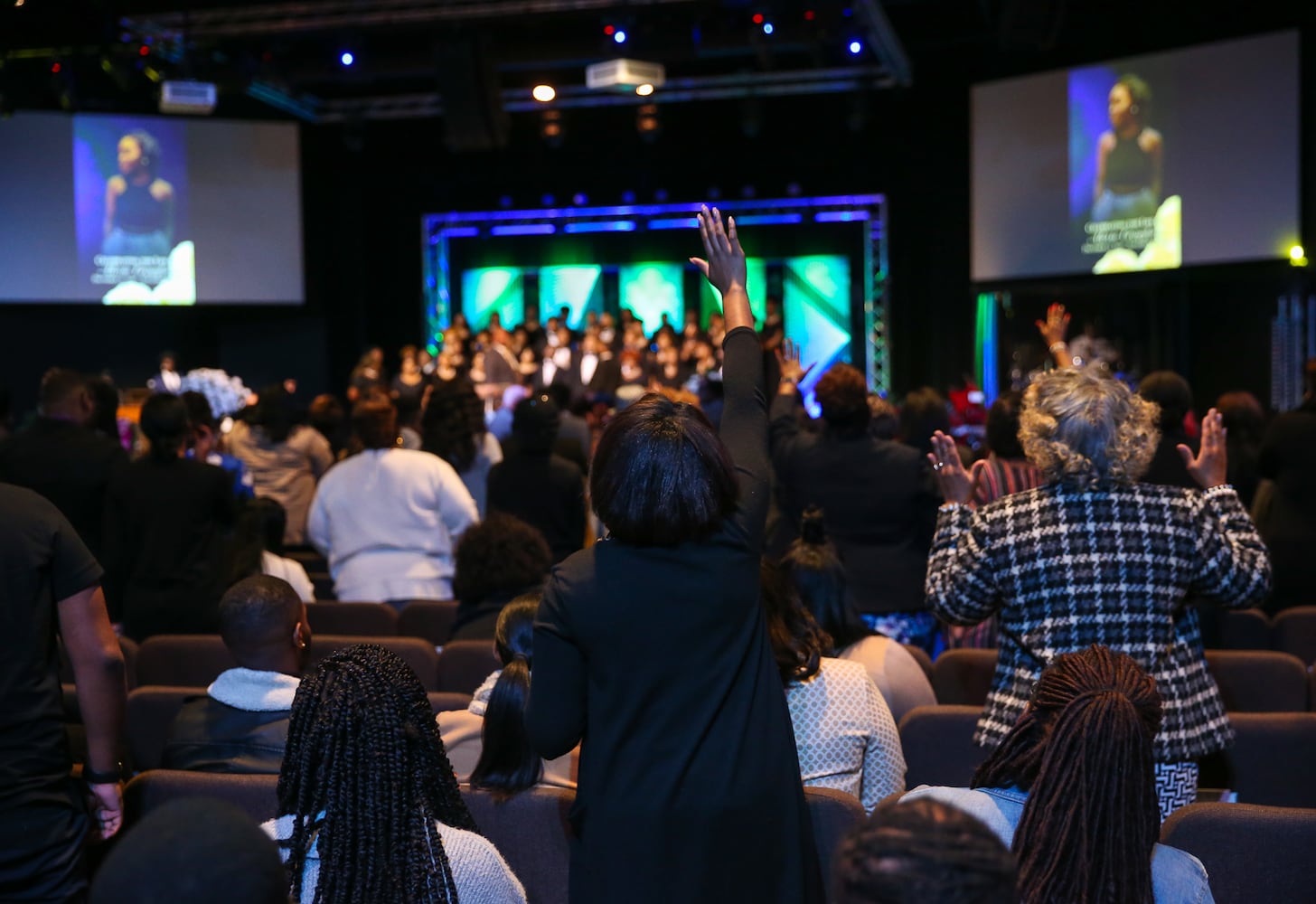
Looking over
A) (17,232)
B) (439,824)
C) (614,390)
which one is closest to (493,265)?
(614,390)

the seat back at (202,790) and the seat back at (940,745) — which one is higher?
the seat back at (202,790)

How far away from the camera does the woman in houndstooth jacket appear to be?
8.30ft

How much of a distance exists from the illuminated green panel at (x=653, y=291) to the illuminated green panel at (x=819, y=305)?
146cm

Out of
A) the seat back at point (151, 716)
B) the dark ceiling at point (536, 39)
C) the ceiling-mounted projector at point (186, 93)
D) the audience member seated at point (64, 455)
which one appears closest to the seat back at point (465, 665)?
the seat back at point (151, 716)

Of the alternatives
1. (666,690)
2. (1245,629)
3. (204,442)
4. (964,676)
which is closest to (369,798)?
(666,690)

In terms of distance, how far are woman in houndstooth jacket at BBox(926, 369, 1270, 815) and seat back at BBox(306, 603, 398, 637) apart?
96.4 inches

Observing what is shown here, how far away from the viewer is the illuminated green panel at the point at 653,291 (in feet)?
57.2

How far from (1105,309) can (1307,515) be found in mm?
7587

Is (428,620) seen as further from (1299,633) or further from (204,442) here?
(1299,633)

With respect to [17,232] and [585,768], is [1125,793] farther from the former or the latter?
[17,232]

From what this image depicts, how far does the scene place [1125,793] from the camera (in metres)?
1.70

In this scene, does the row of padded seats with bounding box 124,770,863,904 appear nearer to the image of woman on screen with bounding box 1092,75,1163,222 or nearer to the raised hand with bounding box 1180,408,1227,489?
the raised hand with bounding box 1180,408,1227,489

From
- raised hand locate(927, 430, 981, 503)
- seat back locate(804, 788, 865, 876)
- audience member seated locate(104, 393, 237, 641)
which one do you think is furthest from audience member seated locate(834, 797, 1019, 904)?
audience member seated locate(104, 393, 237, 641)

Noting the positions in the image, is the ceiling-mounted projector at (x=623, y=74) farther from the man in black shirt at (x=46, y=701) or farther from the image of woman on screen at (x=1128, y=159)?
the man in black shirt at (x=46, y=701)
